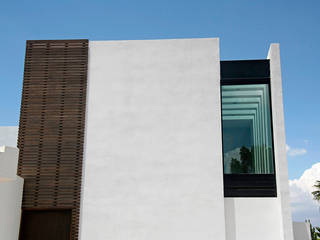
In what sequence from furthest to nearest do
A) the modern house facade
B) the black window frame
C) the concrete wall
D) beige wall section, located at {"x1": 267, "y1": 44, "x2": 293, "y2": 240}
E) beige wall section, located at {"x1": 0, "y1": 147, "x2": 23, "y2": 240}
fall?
the concrete wall → the black window frame → the modern house facade → beige wall section, located at {"x1": 267, "y1": 44, "x2": 293, "y2": 240} → beige wall section, located at {"x1": 0, "y1": 147, "x2": 23, "y2": 240}

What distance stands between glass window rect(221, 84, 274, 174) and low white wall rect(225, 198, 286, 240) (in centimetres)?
86

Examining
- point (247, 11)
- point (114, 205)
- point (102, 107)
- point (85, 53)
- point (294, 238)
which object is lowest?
point (294, 238)

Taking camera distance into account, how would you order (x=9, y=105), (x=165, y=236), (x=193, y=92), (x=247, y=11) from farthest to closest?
(x=9, y=105)
(x=247, y=11)
(x=193, y=92)
(x=165, y=236)

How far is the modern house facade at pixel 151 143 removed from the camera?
10.5 metres

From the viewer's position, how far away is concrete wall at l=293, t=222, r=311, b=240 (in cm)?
1082

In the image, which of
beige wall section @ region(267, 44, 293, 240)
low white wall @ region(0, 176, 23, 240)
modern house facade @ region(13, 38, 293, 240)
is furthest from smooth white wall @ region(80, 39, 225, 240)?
low white wall @ region(0, 176, 23, 240)

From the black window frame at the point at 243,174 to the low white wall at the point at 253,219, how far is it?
22cm

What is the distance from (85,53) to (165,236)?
19.4 feet

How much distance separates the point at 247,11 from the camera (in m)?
12.6

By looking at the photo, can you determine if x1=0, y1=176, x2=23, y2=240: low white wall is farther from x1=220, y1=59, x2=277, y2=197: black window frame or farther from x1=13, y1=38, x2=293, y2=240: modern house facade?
x1=220, y1=59, x2=277, y2=197: black window frame

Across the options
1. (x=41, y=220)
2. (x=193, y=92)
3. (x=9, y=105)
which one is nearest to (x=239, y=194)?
(x=193, y=92)

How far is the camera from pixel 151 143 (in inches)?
433

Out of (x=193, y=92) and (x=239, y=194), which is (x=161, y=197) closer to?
(x=239, y=194)

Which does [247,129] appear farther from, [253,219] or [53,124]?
[53,124]
